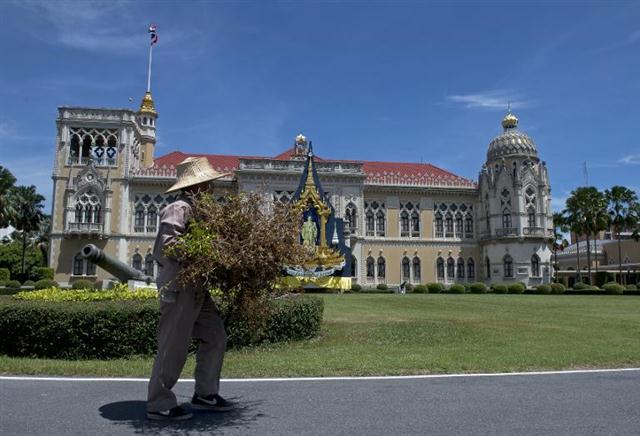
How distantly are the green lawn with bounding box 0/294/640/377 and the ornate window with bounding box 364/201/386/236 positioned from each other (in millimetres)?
34992

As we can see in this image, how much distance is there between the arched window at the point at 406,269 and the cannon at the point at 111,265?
34360 mm

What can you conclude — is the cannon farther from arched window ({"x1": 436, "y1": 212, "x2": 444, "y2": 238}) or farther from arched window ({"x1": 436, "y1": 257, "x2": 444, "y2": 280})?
arched window ({"x1": 436, "y1": 212, "x2": 444, "y2": 238})

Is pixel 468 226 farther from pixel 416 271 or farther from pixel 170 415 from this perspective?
pixel 170 415

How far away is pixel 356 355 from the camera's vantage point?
898cm

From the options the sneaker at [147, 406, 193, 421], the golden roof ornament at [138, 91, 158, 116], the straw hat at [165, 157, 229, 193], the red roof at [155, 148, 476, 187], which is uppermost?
the golden roof ornament at [138, 91, 158, 116]

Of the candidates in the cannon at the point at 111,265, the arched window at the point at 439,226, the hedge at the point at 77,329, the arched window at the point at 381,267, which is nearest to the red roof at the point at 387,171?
the arched window at the point at 439,226

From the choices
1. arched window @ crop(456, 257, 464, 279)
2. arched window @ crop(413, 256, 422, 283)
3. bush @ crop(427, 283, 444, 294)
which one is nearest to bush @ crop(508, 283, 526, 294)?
bush @ crop(427, 283, 444, 294)

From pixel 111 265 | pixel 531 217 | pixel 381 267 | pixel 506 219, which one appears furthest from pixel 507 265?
pixel 111 265

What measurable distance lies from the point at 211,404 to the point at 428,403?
220 centimetres

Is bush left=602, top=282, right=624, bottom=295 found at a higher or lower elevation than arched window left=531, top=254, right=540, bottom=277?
lower

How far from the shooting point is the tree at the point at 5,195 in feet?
148

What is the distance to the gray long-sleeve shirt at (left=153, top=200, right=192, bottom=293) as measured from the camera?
4934 millimetres

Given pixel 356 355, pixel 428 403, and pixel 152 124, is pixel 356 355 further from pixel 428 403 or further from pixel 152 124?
pixel 152 124

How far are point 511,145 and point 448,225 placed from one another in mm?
9564
